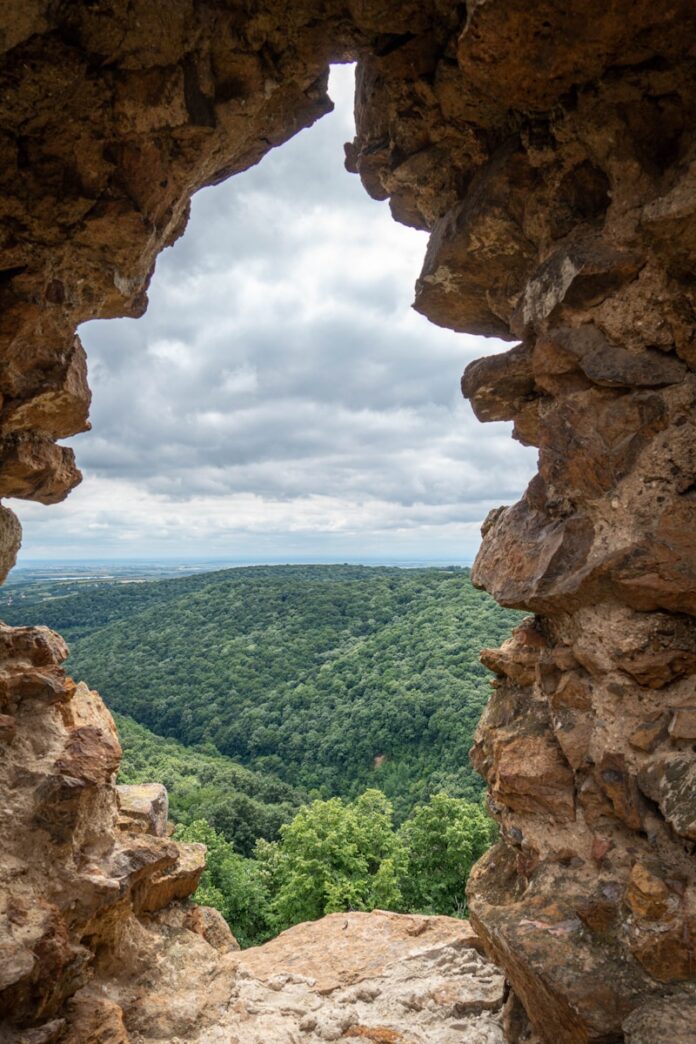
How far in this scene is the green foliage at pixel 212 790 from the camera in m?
23.5

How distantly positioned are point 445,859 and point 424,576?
47.3m

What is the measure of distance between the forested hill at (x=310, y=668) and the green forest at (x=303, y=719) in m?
0.16

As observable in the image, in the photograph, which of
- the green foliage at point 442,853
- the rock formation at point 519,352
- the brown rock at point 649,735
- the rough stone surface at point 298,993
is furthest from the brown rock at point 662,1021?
the green foliage at point 442,853

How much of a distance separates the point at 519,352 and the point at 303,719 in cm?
4140

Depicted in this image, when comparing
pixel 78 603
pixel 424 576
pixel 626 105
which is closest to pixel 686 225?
pixel 626 105

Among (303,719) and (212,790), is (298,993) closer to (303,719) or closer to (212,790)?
(212,790)

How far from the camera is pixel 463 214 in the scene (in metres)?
4.38

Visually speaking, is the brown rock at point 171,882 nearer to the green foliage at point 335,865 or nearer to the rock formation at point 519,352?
the rock formation at point 519,352

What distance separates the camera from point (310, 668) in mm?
50250

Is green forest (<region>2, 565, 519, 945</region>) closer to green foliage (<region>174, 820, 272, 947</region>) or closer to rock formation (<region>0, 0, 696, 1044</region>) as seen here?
green foliage (<region>174, 820, 272, 947</region>)

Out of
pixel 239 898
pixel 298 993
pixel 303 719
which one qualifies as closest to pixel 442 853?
pixel 239 898

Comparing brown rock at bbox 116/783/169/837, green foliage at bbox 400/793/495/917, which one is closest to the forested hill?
green foliage at bbox 400/793/495/917

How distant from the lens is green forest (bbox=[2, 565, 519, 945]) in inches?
574

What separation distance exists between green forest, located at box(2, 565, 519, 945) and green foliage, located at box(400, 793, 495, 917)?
0.04 m
